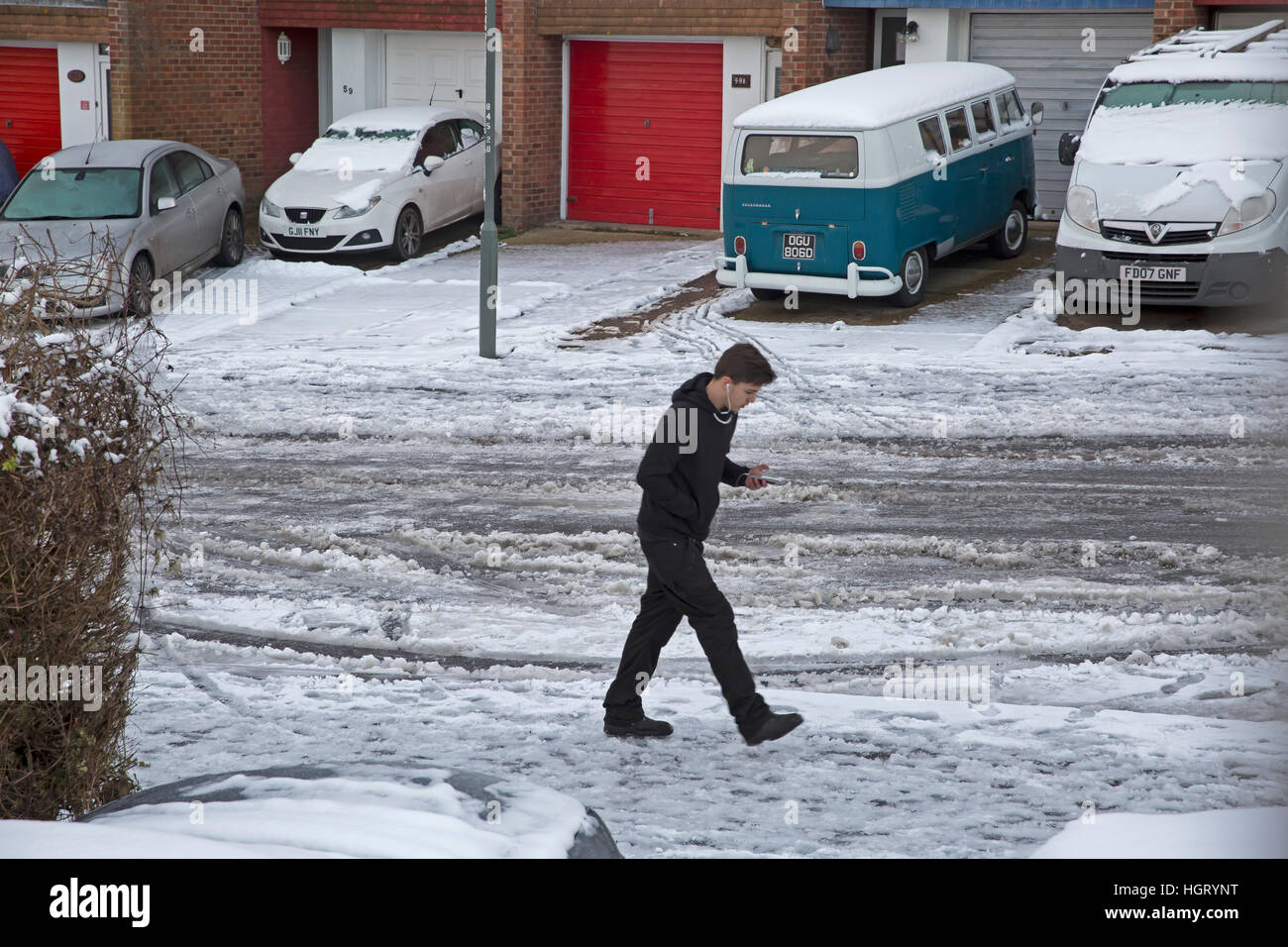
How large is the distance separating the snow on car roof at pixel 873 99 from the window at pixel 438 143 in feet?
19.9

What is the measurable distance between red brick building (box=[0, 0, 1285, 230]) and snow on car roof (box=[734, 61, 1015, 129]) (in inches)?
129

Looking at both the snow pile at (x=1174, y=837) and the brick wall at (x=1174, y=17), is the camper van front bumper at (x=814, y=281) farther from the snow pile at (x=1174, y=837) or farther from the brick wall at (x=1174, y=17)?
the snow pile at (x=1174, y=837)

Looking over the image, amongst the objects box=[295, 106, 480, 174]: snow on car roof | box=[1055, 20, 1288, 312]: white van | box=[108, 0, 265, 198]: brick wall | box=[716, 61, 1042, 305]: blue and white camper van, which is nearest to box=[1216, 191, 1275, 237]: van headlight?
box=[1055, 20, 1288, 312]: white van

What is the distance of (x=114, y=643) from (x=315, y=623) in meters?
2.57

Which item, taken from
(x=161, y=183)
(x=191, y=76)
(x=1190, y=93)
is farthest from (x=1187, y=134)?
(x=191, y=76)

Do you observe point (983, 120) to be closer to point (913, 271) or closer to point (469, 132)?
point (913, 271)

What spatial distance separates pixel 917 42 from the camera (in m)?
20.0

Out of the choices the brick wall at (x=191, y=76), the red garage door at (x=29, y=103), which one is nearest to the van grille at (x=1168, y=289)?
the brick wall at (x=191, y=76)

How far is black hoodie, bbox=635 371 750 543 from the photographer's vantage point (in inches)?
236

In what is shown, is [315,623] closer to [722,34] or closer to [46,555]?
A: [46,555]

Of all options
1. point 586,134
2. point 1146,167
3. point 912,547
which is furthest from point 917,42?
point 912,547

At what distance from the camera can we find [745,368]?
5.96 metres

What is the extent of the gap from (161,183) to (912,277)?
893cm

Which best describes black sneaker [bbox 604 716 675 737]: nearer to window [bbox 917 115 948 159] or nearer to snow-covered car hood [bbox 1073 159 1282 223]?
snow-covered car hood [bbox 1073 159 1282 223]
